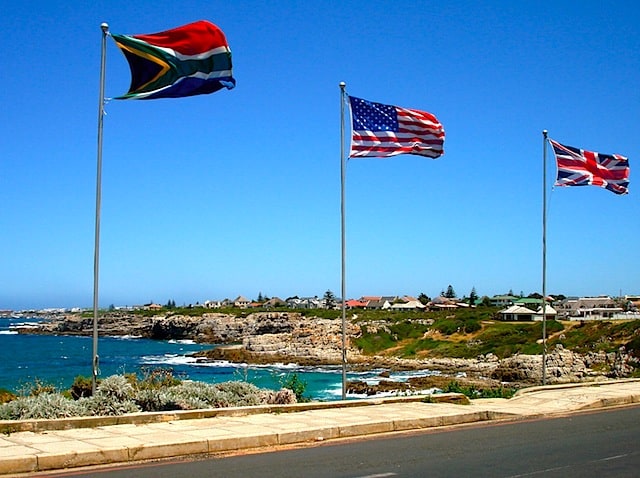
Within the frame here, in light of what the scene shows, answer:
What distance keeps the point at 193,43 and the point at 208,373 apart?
52.1m

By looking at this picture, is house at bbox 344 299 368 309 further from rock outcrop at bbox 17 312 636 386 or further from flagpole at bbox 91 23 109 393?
flagpole at bbox 91 23 109 393

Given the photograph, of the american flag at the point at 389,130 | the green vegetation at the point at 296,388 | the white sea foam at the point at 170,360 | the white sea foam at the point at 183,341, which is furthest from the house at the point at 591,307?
the green vegetation at the point at 296,388

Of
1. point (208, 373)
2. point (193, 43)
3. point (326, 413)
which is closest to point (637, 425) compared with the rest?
point (326, 413)

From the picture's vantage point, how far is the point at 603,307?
381 feet

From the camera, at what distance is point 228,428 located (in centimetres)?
1290

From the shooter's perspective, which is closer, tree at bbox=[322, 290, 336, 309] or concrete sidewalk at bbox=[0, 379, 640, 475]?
concrete sidewalk at bbox=[0, 379, 640, 475]

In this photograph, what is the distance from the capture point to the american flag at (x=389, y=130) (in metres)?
18.8

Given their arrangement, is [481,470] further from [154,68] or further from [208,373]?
[208,373]

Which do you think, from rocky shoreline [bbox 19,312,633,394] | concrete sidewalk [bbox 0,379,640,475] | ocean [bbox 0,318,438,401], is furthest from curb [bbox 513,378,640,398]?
ocean [bbox 0,318,438,401]

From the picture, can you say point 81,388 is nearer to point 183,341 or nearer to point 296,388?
point 296,388

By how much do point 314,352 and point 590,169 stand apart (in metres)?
62.0

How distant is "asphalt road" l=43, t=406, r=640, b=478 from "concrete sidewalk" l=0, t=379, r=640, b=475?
45cm

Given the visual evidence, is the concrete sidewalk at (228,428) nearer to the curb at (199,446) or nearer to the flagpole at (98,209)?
the curb at (199,446)

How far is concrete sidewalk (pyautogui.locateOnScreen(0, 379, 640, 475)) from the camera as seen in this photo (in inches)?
408
